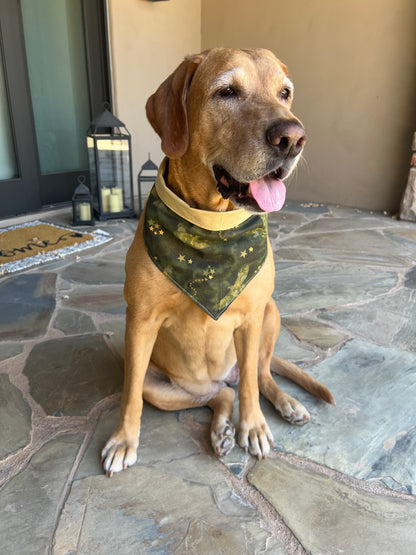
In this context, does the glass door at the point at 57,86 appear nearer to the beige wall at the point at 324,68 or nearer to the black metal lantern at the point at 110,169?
the beige wall at the point at 324,68

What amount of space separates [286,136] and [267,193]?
8.1 inches

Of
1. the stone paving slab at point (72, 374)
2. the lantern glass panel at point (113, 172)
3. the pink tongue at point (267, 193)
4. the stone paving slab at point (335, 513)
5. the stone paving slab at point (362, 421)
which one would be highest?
the pink tongue at point (267, 193)

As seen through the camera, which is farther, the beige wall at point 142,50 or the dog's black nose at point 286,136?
A: the beige wall at point 142,50

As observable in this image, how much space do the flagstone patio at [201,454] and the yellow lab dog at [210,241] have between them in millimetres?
104

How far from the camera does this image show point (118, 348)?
236 centimetres

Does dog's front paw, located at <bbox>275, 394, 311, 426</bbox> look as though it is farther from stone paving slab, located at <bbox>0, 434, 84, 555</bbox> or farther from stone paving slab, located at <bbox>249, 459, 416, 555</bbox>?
stone paving slab, located at <bbox>0, 434, 84, 555</bbox>

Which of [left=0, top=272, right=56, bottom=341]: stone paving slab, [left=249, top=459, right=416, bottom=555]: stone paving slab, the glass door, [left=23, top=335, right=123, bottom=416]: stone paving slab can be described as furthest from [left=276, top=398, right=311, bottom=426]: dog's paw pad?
the glass door

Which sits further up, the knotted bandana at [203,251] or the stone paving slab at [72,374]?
the knotted bandana at [203,251]

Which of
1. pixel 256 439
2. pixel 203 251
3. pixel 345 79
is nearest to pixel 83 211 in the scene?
pixel 203 251

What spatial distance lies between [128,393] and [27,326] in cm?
134

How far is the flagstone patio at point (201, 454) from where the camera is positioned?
128 cm

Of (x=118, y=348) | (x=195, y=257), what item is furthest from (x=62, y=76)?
(x=195, y=257)

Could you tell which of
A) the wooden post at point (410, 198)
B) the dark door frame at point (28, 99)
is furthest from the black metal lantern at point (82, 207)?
the wooden post at point (410, 198)

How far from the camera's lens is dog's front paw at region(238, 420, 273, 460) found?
62.4 inches
